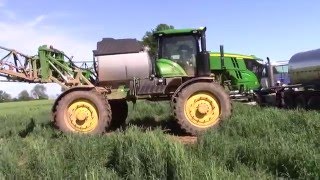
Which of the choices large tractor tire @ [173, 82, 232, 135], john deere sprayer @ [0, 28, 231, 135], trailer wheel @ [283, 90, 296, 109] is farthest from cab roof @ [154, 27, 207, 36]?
trailer wheel @ [283, 90, 296, 109]

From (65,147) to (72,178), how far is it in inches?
Answer: 97.6

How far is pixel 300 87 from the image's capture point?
22.1 meters

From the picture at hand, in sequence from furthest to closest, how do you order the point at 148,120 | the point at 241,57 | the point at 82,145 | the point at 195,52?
the point at 241,57
the point at 148,120
the point at 195,52
the point at 82,145

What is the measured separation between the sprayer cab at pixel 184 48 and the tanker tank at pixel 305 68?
28.8 ft

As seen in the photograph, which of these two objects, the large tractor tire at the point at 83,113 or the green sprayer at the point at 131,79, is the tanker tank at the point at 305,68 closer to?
the green sprayer at the point at 131,79

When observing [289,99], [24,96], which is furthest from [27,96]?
[289,99]

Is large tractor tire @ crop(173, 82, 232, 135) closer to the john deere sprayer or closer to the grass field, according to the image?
the john deere sprayer

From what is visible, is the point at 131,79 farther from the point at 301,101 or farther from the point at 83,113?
the point at 301,101

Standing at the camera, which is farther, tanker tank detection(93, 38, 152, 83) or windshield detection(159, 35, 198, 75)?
windshield detection(159, 35, 198, 75)

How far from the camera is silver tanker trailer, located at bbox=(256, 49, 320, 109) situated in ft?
66.8

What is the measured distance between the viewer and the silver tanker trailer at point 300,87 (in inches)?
802

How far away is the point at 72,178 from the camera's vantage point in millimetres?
6922

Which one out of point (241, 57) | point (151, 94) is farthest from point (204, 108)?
point (241, 57)

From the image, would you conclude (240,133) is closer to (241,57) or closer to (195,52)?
(195,52)
